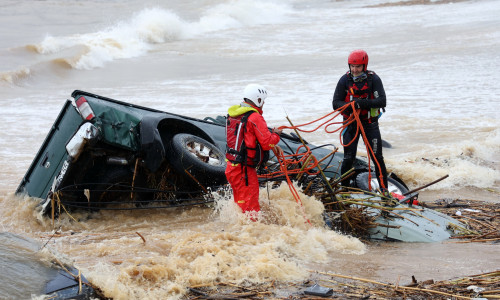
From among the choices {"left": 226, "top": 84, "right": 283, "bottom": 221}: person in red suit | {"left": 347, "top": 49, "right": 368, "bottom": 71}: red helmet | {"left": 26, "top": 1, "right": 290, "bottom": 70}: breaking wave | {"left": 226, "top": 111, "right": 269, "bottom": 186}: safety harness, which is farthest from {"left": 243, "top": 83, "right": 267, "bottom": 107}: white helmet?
{"left": 26, "top": 1, "right": 290, "bottom": 70}: breaking wave

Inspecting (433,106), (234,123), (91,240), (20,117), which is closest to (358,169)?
(234,123)

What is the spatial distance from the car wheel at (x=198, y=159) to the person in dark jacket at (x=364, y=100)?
1536 millimetres

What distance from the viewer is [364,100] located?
6742 millimetres

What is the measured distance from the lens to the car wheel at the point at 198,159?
6.46 meters

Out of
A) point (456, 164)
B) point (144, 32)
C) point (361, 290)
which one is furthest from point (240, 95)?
point (144, 32)

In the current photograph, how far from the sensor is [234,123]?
5859mm

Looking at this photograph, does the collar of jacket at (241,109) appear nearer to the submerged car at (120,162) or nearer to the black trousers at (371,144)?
the submerged car at (120,162)

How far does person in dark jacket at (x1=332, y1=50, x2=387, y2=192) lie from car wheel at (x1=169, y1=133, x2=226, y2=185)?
1.54 m

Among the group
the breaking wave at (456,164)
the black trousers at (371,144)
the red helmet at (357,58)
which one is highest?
the red helmet at (357,58)

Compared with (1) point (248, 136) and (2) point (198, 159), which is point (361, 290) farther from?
(2) point (198, 159)

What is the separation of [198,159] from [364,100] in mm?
2056

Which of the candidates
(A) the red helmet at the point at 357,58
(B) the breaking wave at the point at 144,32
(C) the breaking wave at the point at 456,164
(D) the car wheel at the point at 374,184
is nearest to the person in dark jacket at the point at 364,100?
(A) the red helmet at the point at 357,58

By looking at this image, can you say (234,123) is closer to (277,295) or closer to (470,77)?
(277,295)

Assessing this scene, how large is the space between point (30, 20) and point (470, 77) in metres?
28.7
